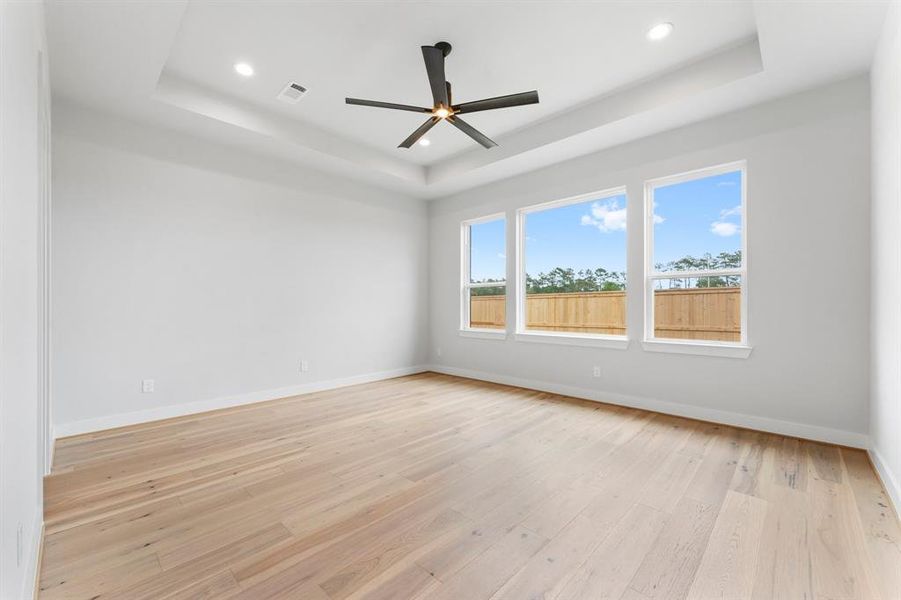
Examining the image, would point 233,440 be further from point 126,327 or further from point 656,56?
point 656,56

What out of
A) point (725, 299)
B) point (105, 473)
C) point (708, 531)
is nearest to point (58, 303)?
point (105, 473)

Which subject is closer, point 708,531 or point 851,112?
point 708,531

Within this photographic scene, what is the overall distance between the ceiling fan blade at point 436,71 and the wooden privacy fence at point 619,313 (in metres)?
2.75

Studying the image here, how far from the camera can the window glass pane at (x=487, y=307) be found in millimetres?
5473

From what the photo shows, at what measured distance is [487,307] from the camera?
5680 millimetres

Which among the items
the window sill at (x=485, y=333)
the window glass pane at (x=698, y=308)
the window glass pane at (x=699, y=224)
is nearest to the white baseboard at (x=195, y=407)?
the window sill at (x=485, y=333)

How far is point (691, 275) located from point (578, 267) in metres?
1.24

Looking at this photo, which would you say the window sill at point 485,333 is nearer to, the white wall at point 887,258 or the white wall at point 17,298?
the white wall at point 887,258

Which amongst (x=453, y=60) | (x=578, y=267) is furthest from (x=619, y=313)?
(x=453, y=60)

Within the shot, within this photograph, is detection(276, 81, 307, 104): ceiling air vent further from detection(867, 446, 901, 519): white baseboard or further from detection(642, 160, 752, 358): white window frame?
detection(867, 446, 901, 519): white baseboard

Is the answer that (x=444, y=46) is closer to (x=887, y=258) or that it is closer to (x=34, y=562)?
(x=887, y=258)

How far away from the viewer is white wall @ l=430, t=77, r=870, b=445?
292 cm

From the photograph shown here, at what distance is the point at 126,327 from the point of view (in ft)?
11.6

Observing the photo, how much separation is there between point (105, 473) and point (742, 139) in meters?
5.49
